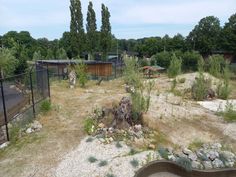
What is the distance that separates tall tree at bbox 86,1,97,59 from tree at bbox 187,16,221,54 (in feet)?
46.3

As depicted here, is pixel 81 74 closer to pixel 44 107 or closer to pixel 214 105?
pixel 44 107

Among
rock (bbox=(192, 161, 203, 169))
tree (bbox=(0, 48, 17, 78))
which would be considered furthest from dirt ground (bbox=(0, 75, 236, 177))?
tree (bbox=(0, 48, 17, 78))

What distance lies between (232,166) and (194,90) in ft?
17.3

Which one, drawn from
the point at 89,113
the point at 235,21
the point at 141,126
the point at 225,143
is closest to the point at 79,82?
the point at 89,113

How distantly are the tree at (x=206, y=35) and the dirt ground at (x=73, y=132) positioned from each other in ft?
82.6

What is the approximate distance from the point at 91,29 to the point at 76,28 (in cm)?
268

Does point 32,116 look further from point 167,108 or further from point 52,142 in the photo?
point 167,108

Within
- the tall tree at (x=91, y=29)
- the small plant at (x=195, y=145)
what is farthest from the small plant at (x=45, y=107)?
the tall tree at (x=91, y=29)

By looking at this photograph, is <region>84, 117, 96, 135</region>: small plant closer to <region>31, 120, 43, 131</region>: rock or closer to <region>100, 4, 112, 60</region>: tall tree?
<region>31, 120, 43, 131</region>: rock

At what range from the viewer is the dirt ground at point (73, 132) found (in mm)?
4625

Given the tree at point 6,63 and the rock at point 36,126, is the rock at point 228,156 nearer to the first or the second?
the rock at point 36,126

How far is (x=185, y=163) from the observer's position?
4.60m

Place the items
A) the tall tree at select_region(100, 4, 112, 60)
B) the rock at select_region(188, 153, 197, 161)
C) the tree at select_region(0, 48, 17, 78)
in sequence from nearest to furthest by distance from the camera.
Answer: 1. the rock at select_region(188, 153, 197, 161)
2. the tree at select_region(0, 48, 17, 78)
3. the tall tree at select_region(100, 4, 112, 60)

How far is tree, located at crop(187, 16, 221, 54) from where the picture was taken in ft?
104
